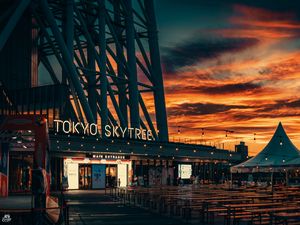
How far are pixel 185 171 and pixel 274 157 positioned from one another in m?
38.1

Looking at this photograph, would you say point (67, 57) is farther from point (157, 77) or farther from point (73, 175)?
point (157, 77)

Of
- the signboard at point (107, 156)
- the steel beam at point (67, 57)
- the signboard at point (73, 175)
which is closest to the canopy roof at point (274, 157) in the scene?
the signboard at point (107, 156)

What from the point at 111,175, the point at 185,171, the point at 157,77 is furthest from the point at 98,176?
the point at 157,77

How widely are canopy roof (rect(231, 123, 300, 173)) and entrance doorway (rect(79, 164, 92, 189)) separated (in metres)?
23.6

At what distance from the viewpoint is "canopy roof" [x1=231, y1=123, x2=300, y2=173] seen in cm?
4330

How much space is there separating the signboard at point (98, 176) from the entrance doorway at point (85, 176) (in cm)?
52

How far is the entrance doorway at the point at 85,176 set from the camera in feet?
214

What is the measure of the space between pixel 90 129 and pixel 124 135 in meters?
9.27

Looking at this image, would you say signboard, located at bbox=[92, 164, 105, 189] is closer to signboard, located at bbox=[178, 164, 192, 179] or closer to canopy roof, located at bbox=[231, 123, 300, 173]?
signboard, located at bbox=[178, 164, 192, 179]

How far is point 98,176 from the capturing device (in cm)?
6756

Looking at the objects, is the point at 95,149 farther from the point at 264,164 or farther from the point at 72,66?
the point at 264,164

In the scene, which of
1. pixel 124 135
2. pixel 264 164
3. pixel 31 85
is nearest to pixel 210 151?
pixel 124 135

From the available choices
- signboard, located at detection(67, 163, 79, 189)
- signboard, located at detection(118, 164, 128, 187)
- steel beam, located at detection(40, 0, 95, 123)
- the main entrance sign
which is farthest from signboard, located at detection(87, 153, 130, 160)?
steel beam, located at detection(40, 0, 95, 123)

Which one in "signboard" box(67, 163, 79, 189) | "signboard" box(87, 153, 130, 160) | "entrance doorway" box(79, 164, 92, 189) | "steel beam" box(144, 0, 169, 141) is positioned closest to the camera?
"signboard" box(67, 163, 79, 189)
